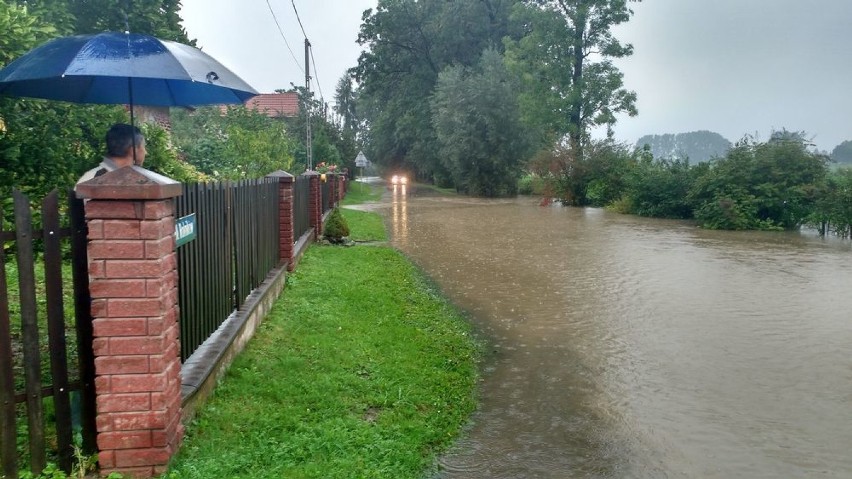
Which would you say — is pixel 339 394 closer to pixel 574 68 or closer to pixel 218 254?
pixel 218 254

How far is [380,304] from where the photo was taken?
339 inches

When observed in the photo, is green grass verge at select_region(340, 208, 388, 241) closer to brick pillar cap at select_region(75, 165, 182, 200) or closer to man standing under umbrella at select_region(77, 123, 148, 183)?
man standing under umbrella at select_region(77, 123, 148, 183)

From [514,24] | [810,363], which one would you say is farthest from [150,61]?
[514,24]

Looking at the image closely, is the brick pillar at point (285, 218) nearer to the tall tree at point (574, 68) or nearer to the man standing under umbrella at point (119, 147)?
the man standing under umbrella at point (119, 147)

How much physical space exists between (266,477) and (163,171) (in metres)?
4.83

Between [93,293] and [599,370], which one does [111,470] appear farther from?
[599,370]

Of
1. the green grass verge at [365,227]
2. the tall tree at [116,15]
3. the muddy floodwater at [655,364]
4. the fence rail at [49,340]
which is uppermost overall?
the tall tree at [116,15]

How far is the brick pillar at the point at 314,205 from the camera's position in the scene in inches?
571

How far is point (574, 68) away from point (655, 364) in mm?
34709

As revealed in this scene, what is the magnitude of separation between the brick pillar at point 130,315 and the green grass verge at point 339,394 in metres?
0.32

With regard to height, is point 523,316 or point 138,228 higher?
point 138,228

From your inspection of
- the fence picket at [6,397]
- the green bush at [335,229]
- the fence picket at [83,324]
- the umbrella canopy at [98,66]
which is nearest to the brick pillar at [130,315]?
the fence picket at [83,324]

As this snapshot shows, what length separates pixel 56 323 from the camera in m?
3.43

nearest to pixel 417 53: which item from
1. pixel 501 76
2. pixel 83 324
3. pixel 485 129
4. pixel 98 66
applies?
pixel 501 76
